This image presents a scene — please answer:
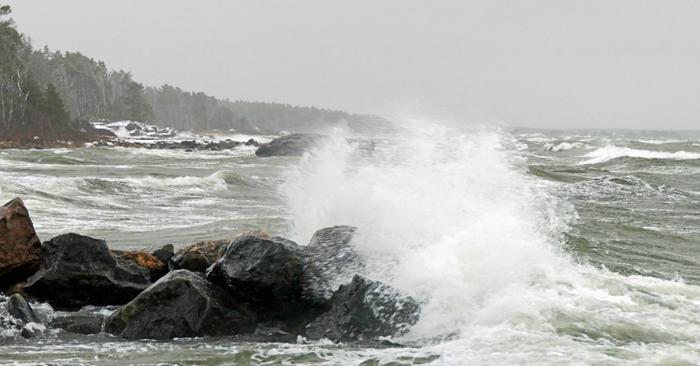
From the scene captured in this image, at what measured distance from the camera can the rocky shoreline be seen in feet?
22.0

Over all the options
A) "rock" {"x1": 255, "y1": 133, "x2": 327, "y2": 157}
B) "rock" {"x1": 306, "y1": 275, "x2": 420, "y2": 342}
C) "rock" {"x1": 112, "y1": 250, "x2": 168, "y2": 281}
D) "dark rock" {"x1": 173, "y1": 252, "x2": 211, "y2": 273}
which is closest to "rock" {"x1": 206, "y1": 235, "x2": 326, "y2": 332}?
"rock" {"x1": 306, "y1": 275, "x2": 420, "y2": 342}

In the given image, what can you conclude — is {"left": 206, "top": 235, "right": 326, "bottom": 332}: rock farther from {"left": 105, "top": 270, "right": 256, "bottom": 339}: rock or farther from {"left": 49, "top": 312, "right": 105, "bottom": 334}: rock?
{"left": 49, "top": 312, "right": 105, "bottom": 334}: rock

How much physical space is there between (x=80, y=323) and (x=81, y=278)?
0.98 m

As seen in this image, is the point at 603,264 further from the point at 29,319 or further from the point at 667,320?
the point at 29,319

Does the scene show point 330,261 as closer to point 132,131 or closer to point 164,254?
point 164,254

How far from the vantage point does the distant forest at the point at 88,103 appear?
54.7m

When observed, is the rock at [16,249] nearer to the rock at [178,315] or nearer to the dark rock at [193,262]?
the dark rock at [193,262]

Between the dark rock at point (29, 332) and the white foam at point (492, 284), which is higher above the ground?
the white foam at point (492, 284)

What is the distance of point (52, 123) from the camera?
5572 cm

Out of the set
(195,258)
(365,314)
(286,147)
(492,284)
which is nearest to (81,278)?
(195,258)

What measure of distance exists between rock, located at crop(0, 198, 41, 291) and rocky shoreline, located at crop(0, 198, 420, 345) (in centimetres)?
1

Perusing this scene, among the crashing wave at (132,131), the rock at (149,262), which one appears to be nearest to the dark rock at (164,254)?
the rock at (149,262)

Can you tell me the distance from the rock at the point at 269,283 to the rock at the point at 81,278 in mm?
1293

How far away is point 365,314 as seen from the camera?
6.68 m
